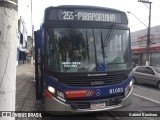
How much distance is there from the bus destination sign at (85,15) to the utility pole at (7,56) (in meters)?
3.57

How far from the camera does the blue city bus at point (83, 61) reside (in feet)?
20.2

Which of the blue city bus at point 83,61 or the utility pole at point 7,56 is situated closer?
the utility pole at point 7,56

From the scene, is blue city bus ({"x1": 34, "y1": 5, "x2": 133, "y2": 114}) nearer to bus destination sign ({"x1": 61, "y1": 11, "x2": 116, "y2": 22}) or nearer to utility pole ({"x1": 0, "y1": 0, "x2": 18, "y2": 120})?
Answer: bus destination sign ({"x1": 61, "y1": 11, "x2": 116, "y2": 22})

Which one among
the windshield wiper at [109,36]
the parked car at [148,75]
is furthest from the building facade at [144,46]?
the windshield wiper at [109,36]

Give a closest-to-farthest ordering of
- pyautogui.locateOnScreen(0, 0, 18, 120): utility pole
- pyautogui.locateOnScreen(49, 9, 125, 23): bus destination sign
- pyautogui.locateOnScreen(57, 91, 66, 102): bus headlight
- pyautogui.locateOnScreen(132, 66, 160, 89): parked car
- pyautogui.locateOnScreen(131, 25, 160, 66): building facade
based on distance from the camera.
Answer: pyautogui.locateOnScreen(0, 0, 18, 120): utility pole < pyautogui.locateOnScreen(57, 91, 66, 102): bus headlight < pyautogui.locateOnScreen(49, 9, 125, 23): bus destination sign < pyautogui.locateOnScreen(132, 66, 160, 89): parked car < pyautogui.locateOnScreen(131, 25, 160, 66): building facade

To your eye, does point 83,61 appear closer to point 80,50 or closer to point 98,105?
point 80,50

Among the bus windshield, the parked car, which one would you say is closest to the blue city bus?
the bus windshield

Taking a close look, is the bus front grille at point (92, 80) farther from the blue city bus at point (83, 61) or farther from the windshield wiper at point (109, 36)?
the windshield wiper at point (109, 36)

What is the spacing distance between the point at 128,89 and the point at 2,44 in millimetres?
4656

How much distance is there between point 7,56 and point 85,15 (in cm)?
409

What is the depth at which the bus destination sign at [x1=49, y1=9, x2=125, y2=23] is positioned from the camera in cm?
660

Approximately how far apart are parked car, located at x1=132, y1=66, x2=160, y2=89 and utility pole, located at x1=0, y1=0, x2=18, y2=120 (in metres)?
14.2

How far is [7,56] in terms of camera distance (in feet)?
9.73

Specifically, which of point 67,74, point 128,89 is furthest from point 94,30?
point 128,89
